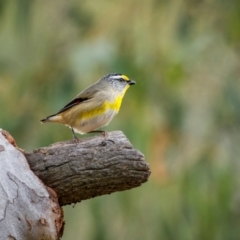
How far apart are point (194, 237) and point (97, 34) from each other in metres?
1.48

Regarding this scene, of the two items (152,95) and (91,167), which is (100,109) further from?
(152,95)

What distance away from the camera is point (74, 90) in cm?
602

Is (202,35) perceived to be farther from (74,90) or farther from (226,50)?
(74,90)

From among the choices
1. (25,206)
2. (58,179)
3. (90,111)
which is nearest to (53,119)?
(90,111)

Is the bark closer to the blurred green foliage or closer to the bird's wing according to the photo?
the bird's wing

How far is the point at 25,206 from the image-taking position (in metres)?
3.32

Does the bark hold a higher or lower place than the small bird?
lower

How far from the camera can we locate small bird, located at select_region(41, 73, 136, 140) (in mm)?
4137

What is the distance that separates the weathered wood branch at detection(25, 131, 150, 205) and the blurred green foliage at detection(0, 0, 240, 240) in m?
2.13

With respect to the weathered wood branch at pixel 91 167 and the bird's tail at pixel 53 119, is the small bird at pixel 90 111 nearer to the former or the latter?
the bird's tail at pixel 53 119

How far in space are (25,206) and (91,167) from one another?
27 centimetres

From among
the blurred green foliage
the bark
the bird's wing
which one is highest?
the blurred green foliage

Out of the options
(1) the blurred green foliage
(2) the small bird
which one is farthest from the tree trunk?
(1) the blurred green foliage

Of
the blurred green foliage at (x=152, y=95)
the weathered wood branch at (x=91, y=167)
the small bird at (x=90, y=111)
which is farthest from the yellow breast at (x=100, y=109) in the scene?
the blurred green foliage at (x=152, y=95)
